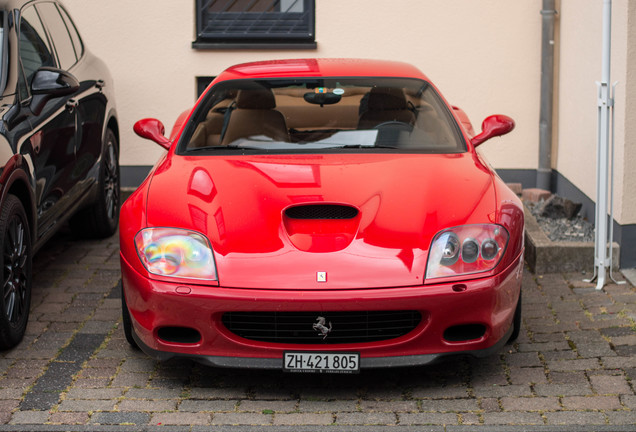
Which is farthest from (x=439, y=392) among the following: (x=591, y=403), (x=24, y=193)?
(x=24, y=193)

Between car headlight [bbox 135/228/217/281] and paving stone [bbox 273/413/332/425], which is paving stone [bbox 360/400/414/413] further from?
car headlight [bbox 135/228/217/281]

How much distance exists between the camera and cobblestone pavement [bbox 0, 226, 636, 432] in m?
4.33

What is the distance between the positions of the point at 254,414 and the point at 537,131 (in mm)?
5812

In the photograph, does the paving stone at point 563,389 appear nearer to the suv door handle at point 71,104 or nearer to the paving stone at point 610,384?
the paving stone at point 610,384

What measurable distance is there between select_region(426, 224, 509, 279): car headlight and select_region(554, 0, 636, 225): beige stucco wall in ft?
7.93

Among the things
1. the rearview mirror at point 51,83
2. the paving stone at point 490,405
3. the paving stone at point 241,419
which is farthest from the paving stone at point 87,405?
the rearview mirror at point 51,83

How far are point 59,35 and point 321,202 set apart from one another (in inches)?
127

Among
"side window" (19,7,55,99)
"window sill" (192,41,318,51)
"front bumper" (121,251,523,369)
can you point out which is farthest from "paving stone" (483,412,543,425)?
"window sill" (192,41,318,51)

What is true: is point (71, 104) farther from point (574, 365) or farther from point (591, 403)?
point (591, 403)

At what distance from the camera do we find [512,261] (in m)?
4.68

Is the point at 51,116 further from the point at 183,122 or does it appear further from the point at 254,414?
the point at 254,414

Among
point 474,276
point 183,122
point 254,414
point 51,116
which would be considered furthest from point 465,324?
point 51,116

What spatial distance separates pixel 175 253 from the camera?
180 inches

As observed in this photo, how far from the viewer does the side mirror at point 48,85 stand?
5.77 meters
